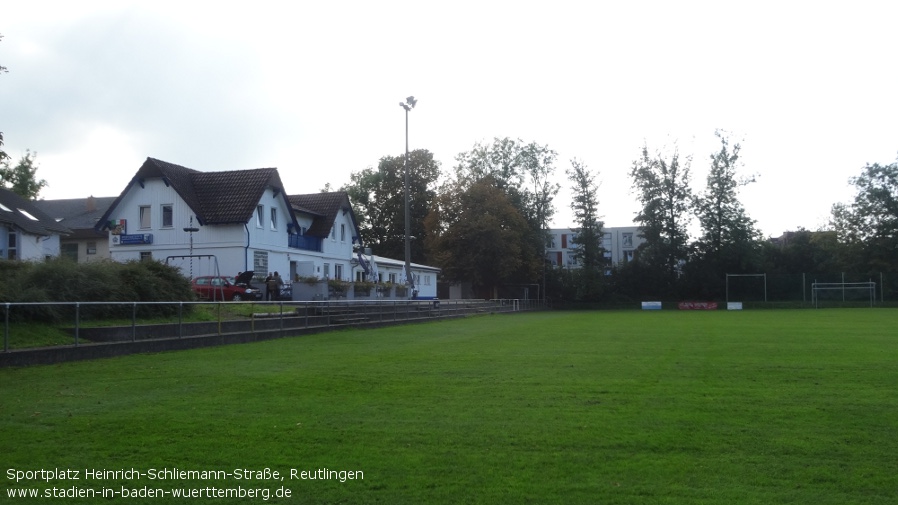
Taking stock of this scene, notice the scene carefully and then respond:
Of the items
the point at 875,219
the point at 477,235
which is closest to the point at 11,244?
the point at 477,235

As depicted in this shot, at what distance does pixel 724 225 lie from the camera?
7688 centimetres

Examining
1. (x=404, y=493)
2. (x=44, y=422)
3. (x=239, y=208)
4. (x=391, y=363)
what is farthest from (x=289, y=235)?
(x=404, y=493)

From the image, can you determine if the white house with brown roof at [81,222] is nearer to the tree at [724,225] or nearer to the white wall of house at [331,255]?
the white wall of house at [331,255]

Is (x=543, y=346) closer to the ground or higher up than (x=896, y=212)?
closer to the ground

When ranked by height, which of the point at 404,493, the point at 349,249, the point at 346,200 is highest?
the point at 346,200

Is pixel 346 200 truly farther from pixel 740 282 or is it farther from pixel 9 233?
pixel 740 282

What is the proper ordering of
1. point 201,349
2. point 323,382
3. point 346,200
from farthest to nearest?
point 346,200 < point 201,349 < point 323,382

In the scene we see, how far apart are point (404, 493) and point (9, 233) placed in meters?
39.4

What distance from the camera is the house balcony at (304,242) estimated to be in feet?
145

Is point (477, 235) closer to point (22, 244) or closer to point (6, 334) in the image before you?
point (22, 244)

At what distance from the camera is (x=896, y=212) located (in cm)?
7288

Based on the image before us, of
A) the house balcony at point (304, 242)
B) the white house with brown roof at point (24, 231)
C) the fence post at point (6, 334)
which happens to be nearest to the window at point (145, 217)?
the white house with brown roof at point (24, 231)

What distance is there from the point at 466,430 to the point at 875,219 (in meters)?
78.8

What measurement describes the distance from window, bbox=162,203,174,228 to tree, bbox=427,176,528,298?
31.5 metres
